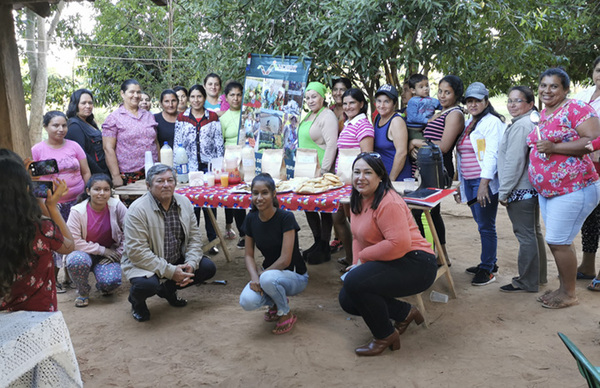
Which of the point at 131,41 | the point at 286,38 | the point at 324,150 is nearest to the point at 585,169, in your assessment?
the point at 324,150

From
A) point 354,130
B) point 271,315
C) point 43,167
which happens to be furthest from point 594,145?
point 43,167

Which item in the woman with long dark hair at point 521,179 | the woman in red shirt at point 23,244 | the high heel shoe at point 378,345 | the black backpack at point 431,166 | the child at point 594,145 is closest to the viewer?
the woman in red shirt at point 23,244

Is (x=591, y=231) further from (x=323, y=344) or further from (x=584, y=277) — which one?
(x=323, y=344)

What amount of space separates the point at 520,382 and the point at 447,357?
468 mm

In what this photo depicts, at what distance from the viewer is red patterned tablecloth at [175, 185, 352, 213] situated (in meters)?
4.04

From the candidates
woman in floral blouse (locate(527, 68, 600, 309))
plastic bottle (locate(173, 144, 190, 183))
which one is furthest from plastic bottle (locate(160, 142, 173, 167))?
woman in floral blouse (locate(527, 68, 600, 309))

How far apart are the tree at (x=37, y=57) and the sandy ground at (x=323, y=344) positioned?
994 centimetres

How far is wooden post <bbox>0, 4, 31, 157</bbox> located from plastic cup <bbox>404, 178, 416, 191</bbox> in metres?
2.93

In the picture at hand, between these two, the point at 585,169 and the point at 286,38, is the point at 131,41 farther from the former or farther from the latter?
the point at 585,169

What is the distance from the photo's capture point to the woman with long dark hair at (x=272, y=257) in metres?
3.69

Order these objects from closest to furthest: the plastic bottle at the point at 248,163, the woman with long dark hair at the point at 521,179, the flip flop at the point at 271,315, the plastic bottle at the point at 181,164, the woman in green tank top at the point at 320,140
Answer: the flip flop at the point at 271,315 < the woman with long dark hair at the point at 521,179 < the plastic bottle at the point at 248,163 < the woman in green tank top at the point at 320,140 < the plastic bottle at the point at 181,164

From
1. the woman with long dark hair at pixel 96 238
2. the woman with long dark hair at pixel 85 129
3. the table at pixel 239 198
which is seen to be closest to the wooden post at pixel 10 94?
the woman with long dark hair at pixel 96 238

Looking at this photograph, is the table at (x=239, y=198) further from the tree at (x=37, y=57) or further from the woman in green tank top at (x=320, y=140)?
the tree at (x=37, y=57)

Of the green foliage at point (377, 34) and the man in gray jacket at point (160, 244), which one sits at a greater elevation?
the green foliage at point (377, 34)
